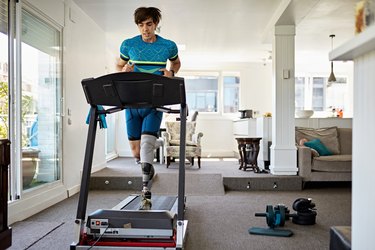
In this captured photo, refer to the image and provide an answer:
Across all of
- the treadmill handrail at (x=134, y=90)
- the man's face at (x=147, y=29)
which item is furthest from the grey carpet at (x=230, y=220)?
the man's face at (x=147, y=29)

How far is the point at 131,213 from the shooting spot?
2.18m

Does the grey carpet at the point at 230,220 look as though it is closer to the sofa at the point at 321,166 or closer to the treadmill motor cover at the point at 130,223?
the sofa at the point at 321,166

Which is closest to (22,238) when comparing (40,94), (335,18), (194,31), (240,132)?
(40,94)

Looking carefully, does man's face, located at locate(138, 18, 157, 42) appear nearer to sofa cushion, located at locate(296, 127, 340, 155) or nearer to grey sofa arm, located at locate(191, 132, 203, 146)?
sofa cushion, located at locate(296, 127, 340, 155)

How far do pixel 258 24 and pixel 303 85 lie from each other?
428 centimetres

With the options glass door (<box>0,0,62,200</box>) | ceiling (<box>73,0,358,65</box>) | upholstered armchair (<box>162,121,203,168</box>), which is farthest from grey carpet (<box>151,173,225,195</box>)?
ceiling (<box>73,0,358,65</box>)

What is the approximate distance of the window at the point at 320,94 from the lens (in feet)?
30.7

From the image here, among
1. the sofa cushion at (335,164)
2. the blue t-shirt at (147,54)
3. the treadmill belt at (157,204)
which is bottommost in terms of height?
the treadmill belt at (157,204)

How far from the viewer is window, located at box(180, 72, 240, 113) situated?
364 inches

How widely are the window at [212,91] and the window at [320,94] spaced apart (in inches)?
70.1

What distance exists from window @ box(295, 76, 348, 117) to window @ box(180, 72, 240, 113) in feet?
5.84

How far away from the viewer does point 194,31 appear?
20.3 ft

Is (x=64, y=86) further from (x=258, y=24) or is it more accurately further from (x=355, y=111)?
(x=355, y=111)

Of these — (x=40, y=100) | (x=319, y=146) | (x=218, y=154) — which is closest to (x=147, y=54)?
(x=40, y=100)
